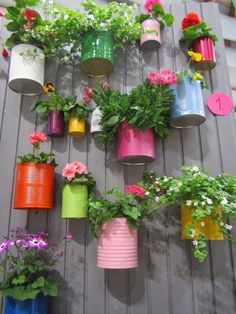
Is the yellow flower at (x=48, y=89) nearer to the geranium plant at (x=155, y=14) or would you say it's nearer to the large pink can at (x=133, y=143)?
the large pink can at (x=133, y=143)

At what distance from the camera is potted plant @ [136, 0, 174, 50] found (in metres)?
1.49

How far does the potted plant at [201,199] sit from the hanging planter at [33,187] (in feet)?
1.49

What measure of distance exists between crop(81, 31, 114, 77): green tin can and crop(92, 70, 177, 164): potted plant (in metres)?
0.19

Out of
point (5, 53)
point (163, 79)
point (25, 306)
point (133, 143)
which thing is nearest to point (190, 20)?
point (163, 79)

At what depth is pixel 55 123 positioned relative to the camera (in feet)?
4.50

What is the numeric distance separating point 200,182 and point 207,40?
0.84 metres

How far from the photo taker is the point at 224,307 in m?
1.22

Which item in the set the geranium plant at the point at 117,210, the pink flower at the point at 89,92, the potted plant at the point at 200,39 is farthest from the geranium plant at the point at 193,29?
the geranium plant at the point at 117,210

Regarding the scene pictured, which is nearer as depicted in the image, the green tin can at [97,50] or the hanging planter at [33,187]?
the hanging planter at [33,187]

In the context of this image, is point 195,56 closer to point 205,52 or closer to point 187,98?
point 205,52

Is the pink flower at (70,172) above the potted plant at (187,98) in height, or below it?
below

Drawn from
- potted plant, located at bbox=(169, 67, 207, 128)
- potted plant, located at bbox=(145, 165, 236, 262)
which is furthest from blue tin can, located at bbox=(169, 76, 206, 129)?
potted plant, located at bbox=(145, 165, 236, 262)

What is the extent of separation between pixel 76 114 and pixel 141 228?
64cm

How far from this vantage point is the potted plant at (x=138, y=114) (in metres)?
1.25
